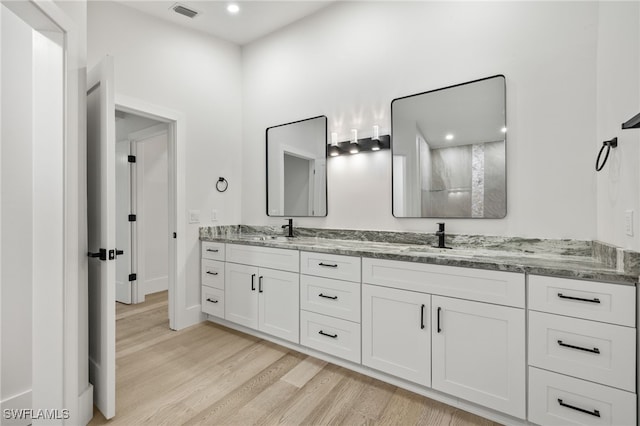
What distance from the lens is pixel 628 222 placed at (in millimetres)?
1406

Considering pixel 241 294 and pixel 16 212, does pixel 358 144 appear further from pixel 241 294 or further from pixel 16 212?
pixel 16 212

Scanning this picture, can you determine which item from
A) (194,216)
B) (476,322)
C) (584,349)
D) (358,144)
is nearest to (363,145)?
(358,144)

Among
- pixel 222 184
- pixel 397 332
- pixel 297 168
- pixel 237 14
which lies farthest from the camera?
pixel 222 184

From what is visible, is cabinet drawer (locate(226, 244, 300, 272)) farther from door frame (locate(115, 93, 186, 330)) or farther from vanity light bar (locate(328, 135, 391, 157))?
Answer: vanity light bar (locate(328, 135, 391, 157))

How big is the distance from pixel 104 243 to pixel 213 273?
1.49 m

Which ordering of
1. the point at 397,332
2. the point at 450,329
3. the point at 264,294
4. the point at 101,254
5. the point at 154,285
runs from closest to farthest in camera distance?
the point at 101,254
the point at 450,329
the point at 397,332
the point at 264,294
the point at 154,285

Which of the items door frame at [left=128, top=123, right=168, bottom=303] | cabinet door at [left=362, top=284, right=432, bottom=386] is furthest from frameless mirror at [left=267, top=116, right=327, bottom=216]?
door frame at [left=128, top=123, right=168, bottom=303]

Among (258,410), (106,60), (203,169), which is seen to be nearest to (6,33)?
(106,60)

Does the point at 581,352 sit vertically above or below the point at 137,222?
below

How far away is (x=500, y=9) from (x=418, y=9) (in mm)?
604

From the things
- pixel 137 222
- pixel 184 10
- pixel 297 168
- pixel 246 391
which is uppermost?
pixel 184 10

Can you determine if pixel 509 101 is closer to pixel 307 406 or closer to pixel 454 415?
pixel 454 415

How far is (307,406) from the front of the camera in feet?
5.97

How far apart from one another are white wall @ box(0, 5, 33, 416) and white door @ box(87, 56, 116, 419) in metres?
0.30
